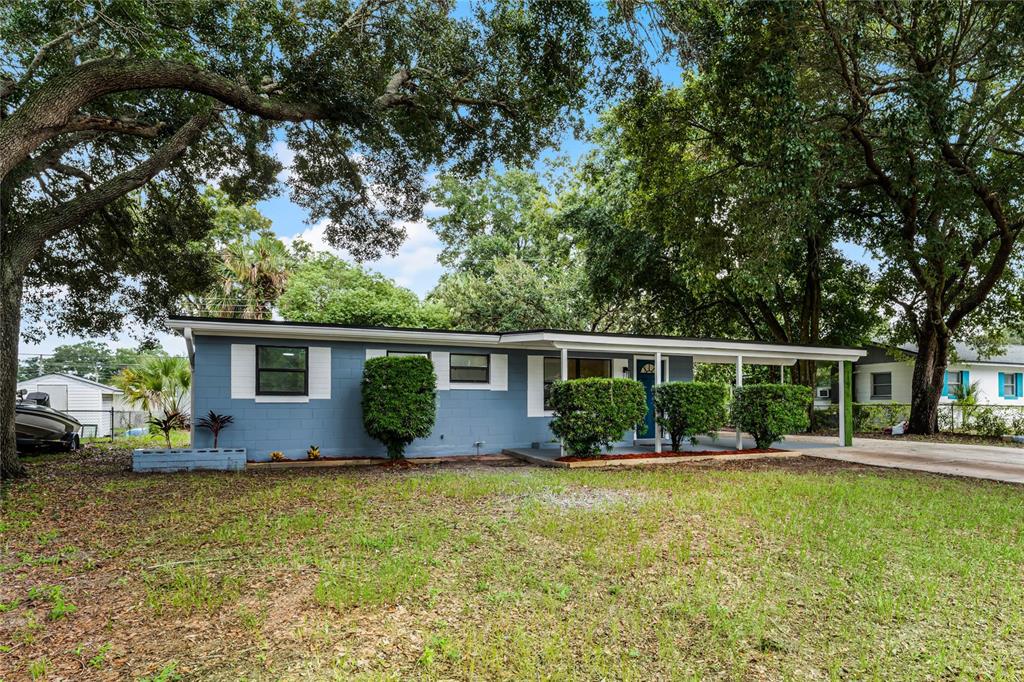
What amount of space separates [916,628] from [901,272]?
615 inches

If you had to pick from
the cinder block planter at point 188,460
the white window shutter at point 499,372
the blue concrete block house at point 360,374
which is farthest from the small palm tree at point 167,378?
the white window shutter at point 499,372

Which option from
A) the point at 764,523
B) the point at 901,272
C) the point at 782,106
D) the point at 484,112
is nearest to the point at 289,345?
the point at 484,112

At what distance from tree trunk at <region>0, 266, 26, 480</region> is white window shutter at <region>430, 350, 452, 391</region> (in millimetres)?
6646

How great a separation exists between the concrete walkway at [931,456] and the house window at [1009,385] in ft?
33.9

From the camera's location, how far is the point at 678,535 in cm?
538

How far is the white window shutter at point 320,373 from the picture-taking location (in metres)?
10.7

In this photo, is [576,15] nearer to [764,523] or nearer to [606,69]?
[606,69]

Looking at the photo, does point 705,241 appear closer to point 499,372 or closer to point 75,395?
point 499,372

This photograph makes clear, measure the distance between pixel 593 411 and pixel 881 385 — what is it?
17.5 metres

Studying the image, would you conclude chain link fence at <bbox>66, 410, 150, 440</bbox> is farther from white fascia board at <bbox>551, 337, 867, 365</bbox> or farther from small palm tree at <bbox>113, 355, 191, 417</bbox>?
white fascia board at <bbox>551, 337, 867, 365</bbox>

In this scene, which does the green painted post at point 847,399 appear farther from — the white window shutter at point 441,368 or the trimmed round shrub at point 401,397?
the trimmed round shrub at point 401,397

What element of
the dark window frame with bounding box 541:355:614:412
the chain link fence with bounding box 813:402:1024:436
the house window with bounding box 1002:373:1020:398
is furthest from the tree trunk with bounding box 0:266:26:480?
the house window with bounding box 1002:373:1020:398

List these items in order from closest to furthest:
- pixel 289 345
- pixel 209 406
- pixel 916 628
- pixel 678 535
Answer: pixel 916 628 < pixel 678 535 < pixel 209 406 < pixel 289 345

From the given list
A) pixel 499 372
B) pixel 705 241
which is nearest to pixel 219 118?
pixel 499 372
